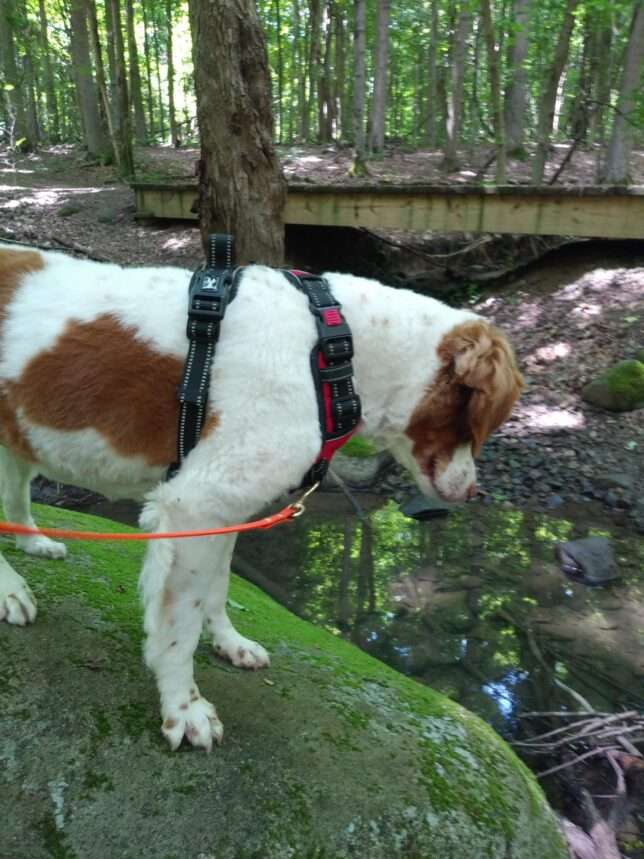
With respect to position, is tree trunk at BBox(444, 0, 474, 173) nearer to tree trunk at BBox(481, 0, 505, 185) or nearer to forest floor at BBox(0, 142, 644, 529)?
forest floor at BBox(0, 142, 644, 529)

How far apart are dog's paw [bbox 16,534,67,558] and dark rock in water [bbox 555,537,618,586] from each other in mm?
4861

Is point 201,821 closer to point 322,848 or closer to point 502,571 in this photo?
point 322,848

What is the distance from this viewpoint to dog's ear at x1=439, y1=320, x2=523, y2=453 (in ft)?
9.32

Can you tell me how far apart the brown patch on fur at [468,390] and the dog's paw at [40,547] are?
91.2 inches

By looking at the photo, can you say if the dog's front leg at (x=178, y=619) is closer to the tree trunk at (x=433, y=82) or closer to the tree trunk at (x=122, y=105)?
the tree trunk at (x=122, y=105)

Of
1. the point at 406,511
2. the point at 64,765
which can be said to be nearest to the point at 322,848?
the point at 64,765

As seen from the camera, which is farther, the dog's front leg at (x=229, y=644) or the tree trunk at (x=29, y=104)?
the tree trunk at (x=29, y=104)

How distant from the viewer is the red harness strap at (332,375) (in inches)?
104

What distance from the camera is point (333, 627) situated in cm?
584

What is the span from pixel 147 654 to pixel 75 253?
10.6 m

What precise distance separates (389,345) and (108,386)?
1157 mm

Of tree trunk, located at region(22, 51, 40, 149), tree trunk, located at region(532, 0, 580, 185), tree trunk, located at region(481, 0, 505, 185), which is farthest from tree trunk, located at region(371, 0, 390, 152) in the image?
tree trunk, located at region(22, 51, 40, 149)

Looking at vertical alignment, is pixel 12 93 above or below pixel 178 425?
above

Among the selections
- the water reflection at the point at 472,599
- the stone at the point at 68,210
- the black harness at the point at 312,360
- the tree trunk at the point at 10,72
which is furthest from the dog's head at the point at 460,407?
the tree trunk at the point at 10,72
